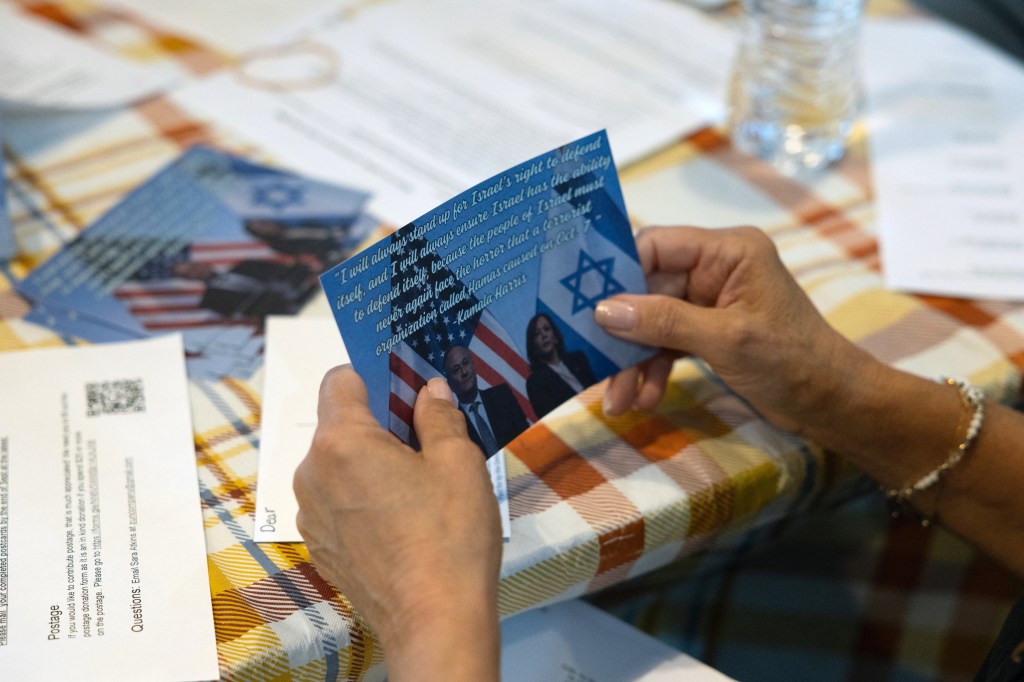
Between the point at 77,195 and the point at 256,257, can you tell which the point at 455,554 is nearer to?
the point at 256,257

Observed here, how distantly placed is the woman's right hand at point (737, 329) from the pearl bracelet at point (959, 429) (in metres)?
0.09

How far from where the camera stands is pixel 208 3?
4.27 feet

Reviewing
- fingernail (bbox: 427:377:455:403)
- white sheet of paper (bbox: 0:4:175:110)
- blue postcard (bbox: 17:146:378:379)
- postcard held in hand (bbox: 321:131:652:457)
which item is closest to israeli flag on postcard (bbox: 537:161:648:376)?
postcard held in hand (bbox: 321:131:652:457)

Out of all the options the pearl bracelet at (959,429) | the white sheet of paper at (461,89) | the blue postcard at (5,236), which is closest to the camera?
the pearl bracelet at (959,429)

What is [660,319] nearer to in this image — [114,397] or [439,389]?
[439,389]

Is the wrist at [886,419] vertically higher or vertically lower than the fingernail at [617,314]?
lower

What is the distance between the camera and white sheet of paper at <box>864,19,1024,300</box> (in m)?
0.96

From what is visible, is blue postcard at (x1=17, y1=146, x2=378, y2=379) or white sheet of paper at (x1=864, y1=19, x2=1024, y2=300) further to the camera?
white sheet of paper at (x1=864, y1=19, x2=1024, y2=300)

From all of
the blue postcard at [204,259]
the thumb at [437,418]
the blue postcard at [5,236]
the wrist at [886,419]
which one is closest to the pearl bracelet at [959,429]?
the wrist at [886,419]

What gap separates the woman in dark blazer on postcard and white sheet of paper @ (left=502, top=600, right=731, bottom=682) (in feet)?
0.56

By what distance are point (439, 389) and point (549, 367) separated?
0.37ft

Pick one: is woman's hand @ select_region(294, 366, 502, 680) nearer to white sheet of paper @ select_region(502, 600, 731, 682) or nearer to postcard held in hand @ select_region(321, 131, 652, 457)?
postcard held in hand @ select_region(321, 131, 652, 457)

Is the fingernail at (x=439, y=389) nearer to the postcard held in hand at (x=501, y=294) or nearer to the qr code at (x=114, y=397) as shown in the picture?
the postcard held in hand at (x=501, y=294)

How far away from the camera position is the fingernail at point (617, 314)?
73 centimetres
